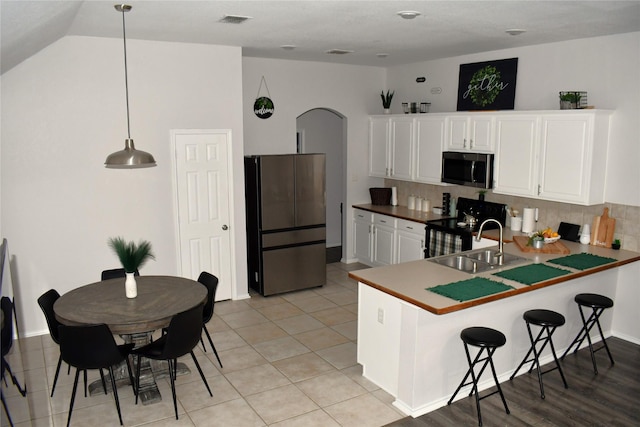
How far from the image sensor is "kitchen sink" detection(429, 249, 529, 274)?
4.82 meters

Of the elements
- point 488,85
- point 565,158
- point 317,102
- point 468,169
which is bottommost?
point 468,169

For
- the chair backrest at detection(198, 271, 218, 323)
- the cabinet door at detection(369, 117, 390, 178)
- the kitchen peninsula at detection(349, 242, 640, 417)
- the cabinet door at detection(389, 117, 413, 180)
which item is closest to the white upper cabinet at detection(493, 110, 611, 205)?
the kitchen peninsula at detection(349, 242, 640, 417)

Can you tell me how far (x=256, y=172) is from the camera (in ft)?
21.1

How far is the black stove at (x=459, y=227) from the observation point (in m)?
6.12

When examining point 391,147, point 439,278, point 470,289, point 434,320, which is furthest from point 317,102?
point 434,320

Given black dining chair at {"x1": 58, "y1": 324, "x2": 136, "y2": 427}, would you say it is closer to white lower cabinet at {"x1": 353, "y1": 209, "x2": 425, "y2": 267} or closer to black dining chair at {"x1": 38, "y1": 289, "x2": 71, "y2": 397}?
black dining chair at {"x1": 38, "y1": 289, "x2": 71, "y2": 397}

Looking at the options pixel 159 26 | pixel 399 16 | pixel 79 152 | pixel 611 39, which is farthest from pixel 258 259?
pixel 611 39

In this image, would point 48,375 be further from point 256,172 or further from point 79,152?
point 256,172

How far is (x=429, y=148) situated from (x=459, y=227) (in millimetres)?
1270

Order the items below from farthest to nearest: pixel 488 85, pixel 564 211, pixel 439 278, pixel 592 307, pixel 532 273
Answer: pixel 488 85
pixel 564 211
pixel 592 307
pixel 532 273
pixel 439 278

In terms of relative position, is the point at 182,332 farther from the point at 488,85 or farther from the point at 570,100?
the point at 488,85

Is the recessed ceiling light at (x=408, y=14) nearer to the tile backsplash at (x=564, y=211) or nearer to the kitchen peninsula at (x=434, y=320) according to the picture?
the kitchen peninsula at (x=434, y=320)

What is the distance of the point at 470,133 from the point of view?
6371mm

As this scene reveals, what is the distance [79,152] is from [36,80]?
79cm
